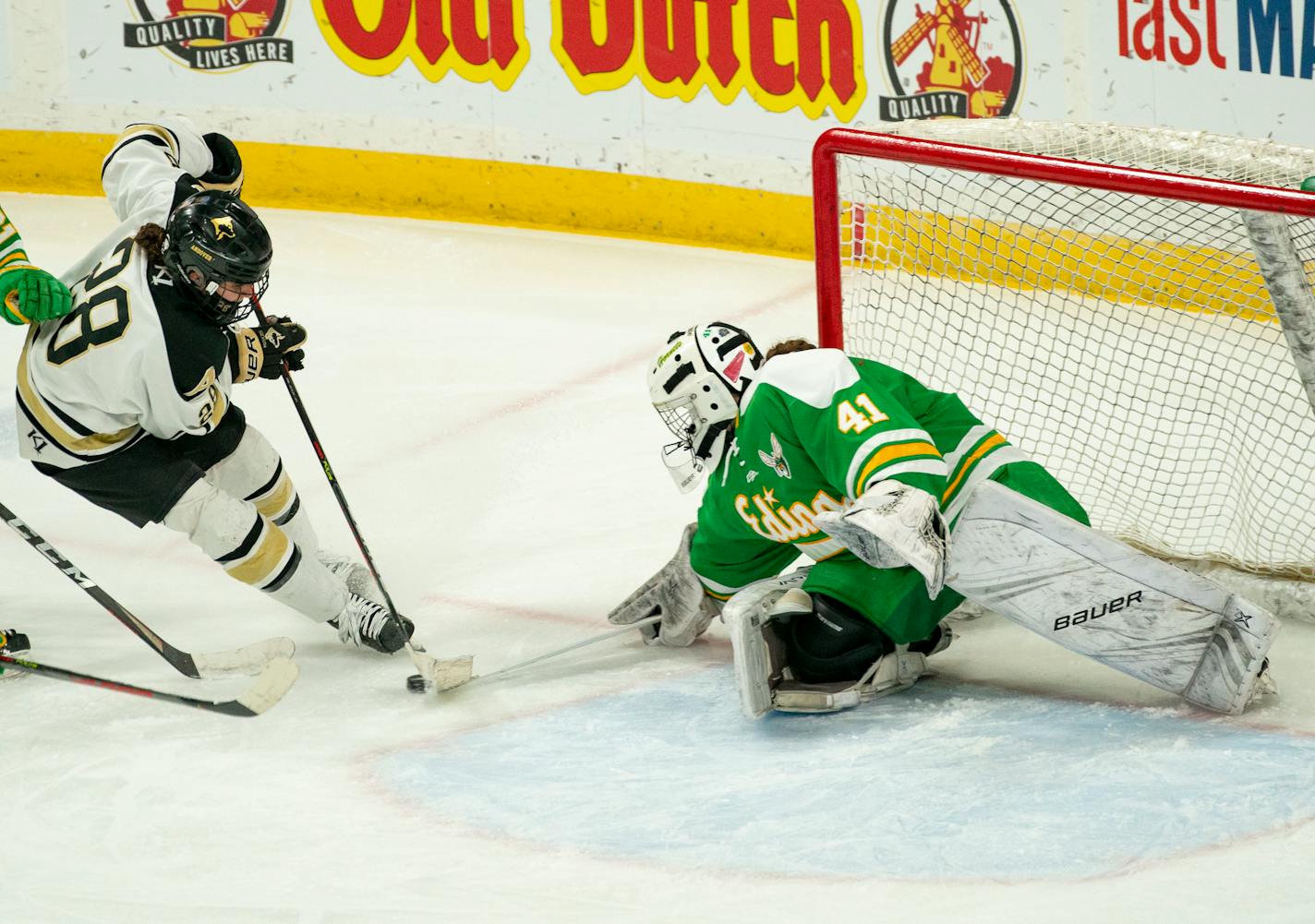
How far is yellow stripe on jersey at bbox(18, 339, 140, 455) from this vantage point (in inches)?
118

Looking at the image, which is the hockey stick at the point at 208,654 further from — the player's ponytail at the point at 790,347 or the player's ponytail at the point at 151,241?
the player's ponytail at the point at 790,347

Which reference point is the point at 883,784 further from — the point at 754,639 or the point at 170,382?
the point at 170,382

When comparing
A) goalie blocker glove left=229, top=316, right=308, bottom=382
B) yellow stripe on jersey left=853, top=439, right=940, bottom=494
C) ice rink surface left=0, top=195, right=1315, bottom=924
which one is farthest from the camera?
goalie blocker glove left=229, top=316, right=308, bottom=382

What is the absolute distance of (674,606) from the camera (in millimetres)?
3092

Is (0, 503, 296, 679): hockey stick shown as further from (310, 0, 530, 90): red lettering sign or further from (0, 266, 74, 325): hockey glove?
(310, 0, 530, 90): red lettering sign

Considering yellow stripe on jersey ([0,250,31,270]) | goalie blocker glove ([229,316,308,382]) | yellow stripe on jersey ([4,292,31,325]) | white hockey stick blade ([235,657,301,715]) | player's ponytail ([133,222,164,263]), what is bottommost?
white hockey stick blade ([235,657,301,715])

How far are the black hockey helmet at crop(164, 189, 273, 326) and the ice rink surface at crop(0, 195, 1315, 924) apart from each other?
29.9 inches

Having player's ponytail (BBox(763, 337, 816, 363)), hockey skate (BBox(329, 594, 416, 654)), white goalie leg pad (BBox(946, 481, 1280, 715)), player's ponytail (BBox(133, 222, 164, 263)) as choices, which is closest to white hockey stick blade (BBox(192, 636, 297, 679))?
hockey skate (BBox(329, 594, 416, 654))

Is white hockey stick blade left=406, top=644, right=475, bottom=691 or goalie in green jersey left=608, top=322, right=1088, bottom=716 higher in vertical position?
goalie in green jersey left=608, top=322, right=1088, bottom=716

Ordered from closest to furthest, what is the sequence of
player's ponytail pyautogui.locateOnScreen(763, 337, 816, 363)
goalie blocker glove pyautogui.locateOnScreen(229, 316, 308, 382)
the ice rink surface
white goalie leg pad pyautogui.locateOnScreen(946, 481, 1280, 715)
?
1. the ice rink surface
2. white goalie leg pad pyautogui.locateOnScreen(946, 481, 1280, 715)
3. player's ponytail pyautogui.locateOnScreen(763, 337, 816, 363)
4. goalie blocker glove pyautogui.locateOnScreen(229, 316, 308, 382)

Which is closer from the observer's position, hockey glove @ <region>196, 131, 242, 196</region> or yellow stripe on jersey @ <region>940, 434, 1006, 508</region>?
yellow stripe on jersey @ <region>940, 434, 1006, 508</region>

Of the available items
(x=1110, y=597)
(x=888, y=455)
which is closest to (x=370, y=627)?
(x=888, y=455)

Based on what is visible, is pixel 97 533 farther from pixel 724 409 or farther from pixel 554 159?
pixel 554 159

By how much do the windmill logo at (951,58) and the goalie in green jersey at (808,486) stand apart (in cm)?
268
